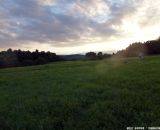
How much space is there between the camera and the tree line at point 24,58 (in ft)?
244

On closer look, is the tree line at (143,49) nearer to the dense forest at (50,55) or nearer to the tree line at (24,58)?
the dense forest at (50,55)

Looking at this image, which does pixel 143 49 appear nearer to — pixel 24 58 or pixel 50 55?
pixel 50 55

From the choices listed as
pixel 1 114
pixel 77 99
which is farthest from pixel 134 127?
pixel 1 114

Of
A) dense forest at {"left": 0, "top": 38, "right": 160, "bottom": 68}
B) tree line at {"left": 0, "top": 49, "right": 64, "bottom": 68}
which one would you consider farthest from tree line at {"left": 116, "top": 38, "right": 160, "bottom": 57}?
tree line at {"left": 0, "top": 49, "right": 64, "bottom": 68}

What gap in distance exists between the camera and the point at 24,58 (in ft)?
262

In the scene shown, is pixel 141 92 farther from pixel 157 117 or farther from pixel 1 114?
pixel 1 114

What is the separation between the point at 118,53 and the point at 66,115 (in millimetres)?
64943

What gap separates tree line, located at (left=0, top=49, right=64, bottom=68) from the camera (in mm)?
74238

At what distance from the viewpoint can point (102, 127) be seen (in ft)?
23.4

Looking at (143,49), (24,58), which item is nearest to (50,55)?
(24,58)

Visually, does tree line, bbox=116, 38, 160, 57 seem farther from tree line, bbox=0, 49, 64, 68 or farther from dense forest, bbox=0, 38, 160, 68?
tree line, bbox=0, 49, 64, 68

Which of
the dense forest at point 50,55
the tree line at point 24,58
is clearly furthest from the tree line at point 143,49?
the tree line at point 24,58

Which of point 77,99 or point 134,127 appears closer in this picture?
point 134,127

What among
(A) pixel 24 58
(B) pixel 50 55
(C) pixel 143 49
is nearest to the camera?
(C) pixel 143 49
